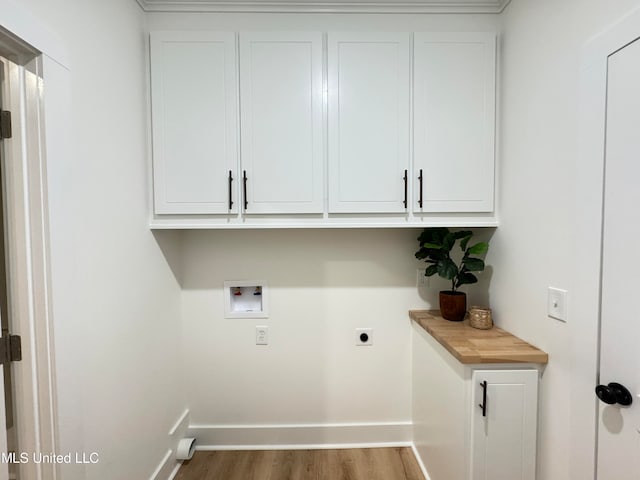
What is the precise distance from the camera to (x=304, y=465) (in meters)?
1.74

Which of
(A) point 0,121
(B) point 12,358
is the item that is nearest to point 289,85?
(A) point 0,121

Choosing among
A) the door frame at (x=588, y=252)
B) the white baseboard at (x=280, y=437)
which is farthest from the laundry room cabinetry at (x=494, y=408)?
the white baseboard at (x=280, y=437)

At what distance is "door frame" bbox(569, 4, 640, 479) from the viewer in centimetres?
98

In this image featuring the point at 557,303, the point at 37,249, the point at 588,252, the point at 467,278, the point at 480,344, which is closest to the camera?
the point at 37,249

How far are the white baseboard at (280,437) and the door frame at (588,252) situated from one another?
112 cm

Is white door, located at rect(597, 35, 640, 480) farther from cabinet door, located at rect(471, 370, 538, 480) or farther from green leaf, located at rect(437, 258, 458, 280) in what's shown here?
green leaf, located at rect(437, 258, 458, 280)

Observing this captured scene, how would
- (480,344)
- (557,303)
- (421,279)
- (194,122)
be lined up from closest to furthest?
(557,303) → (480,344) → (194,122) → (421,279)

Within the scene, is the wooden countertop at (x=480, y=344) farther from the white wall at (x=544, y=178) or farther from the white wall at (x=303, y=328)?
the white wall at (x=303, y=328)

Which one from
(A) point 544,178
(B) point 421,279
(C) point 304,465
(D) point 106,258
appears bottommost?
(C) point 304,465

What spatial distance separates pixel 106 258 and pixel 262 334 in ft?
3.35

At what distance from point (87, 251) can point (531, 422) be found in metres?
1.94

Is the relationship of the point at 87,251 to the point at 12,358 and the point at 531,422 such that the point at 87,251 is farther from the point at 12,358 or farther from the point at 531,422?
the point at 531,422

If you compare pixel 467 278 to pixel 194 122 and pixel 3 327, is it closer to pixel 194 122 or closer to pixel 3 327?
pixel 194 122

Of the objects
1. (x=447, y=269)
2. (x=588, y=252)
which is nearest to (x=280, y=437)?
(x=447, y=269)
